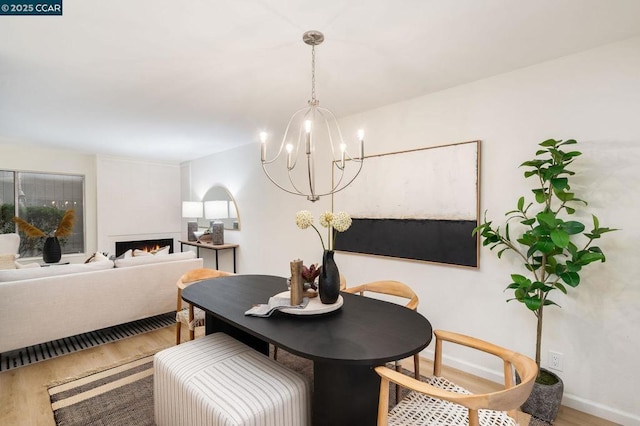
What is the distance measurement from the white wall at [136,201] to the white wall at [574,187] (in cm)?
474

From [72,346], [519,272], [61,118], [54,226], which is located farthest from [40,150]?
[519,272]

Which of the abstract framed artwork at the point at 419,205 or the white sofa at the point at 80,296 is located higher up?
the abstract framed artwork at the point at 419,205

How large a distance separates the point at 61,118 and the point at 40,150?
7.60 feet

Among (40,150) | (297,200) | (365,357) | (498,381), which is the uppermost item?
(40,150)

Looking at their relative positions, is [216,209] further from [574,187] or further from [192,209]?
[574,187]

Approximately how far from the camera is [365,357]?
4.00 feet

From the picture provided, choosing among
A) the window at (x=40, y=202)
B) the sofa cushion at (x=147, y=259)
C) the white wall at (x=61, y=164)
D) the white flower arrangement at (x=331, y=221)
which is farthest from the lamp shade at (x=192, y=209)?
the white flower arrangement at (x=331, y=221)

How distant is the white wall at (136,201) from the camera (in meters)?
5.46

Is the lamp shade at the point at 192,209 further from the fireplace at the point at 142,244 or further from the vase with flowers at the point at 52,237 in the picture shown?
the vase with flowers at the point at 52,237

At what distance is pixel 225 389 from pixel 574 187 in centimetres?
243

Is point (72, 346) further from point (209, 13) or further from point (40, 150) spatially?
point (40, 150)

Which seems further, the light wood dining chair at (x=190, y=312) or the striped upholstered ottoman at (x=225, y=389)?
the light wood dining chair at (x=190, y=312)

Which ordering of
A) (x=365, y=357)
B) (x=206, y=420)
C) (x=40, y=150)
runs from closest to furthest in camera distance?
(x=365, y=357) → (x=206, y=420) → (x=40, y=150)

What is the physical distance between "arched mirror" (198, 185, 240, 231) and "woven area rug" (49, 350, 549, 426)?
2.63 m
